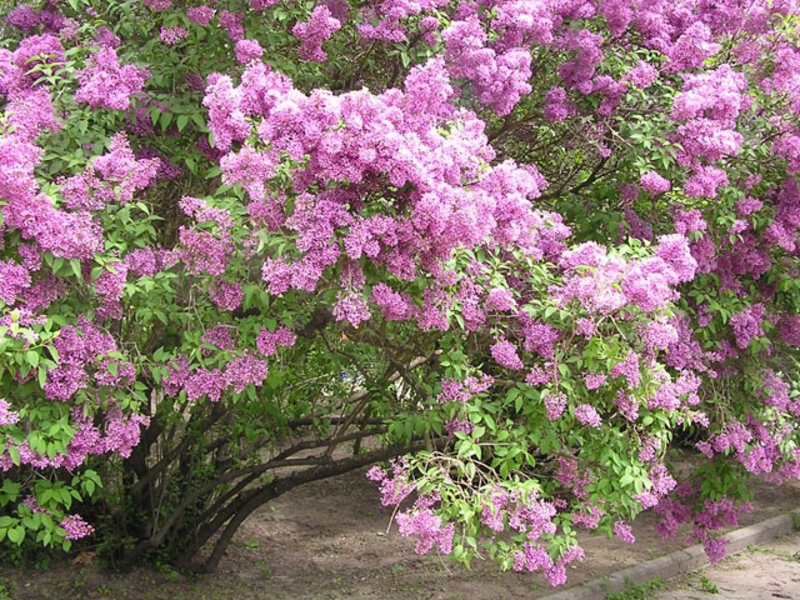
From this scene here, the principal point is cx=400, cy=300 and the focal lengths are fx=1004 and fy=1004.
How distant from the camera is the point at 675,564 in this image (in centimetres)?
796

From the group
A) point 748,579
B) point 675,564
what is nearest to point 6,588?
point 675,564

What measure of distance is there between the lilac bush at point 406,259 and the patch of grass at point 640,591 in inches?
22.2

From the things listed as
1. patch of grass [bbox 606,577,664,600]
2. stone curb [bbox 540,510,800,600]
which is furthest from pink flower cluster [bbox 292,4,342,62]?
patch of grass [bbox 606,577,664,600]

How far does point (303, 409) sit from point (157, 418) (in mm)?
1092

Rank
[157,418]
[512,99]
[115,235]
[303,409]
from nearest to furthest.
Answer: [115,235], [512,99], [157,418], [303,409]

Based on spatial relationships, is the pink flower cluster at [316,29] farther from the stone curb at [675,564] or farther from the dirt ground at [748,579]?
the dirt ground at [748,579]

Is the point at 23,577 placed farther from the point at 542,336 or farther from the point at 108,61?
the point at 542,336

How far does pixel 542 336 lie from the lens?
443 cm

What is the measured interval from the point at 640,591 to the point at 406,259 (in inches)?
178

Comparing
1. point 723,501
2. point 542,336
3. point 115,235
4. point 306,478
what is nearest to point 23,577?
point 306,478

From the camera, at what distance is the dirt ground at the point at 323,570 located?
6.58 meters

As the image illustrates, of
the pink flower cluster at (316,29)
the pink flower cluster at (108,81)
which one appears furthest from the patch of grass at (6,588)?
the pink flower cluster at (316,29)

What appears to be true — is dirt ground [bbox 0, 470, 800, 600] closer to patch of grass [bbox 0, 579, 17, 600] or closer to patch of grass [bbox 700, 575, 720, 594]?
patch of grass [bbox 0, 579, 17, 600]

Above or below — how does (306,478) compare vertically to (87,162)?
below
